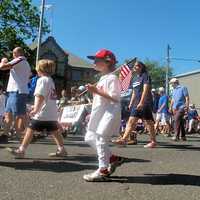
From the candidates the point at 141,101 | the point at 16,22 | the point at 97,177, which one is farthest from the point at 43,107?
the point at 16,22

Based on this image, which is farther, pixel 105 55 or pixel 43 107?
pixel 43 107

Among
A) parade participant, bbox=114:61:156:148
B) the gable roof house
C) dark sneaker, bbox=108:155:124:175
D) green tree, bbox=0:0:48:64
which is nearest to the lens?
dark sneaker, bbox=108:155:124:175

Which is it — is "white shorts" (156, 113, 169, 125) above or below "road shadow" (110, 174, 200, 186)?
above

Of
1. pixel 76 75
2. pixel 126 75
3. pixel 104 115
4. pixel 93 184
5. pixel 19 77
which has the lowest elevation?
pixel 93 184

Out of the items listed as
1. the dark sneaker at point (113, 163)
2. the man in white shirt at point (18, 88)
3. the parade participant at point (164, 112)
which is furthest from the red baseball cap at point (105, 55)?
the parade participant at point (164, 112)

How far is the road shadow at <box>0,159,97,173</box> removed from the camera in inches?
290

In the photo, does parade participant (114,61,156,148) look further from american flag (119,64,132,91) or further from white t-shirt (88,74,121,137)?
white t-shirt (88,74,121,137)

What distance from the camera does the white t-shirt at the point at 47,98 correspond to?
27.1 feet

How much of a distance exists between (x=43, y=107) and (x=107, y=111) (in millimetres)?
2176

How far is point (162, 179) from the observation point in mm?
6727

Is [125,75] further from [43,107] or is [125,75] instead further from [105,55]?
[105,55]

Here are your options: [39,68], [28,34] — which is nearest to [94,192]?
[39,68]

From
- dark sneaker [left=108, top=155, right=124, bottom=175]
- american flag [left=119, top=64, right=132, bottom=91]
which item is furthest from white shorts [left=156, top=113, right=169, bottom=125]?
dark sneaker [left=108, top=155, right=124, bottom=175]

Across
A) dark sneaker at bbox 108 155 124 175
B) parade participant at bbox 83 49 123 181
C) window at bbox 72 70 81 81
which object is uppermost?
window at bbox 72 70 81 81
